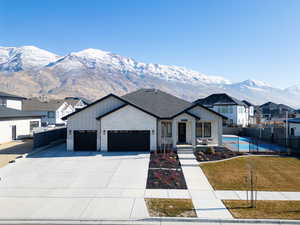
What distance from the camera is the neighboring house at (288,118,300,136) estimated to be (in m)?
24.4

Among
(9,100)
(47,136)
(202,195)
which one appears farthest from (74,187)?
(9,100)

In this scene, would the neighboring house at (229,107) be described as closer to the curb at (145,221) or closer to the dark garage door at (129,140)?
the dark garage door at (129,140)

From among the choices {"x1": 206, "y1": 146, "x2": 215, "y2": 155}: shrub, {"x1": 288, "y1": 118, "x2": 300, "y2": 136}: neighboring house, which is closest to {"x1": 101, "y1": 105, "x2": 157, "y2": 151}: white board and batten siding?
{"x1": 206, "y1": 146, "x2": 215, "y2": 155}: shrub

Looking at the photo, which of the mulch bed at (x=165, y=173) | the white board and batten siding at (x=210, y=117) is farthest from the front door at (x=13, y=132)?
the white board and batten siding at (x=210, y=117)

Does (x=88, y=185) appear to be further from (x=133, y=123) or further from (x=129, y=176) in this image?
(x=133, y=123)

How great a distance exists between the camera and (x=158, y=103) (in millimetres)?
24219

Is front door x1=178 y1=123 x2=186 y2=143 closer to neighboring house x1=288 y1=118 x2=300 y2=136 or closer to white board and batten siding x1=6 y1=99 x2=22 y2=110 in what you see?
neighboring house x1=288 y1=118 x2=300 y2=136

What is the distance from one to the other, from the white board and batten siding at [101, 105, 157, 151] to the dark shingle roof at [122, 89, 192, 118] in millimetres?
1177

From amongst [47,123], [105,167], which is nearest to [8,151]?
[105,167]

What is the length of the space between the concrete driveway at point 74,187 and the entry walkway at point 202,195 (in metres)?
2.39

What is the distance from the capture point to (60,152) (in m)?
→ 20.4

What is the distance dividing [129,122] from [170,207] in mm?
12449

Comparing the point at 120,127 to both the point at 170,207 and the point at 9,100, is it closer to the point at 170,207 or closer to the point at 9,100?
the point at 170,207

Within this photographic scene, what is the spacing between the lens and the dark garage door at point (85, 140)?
20922mm
